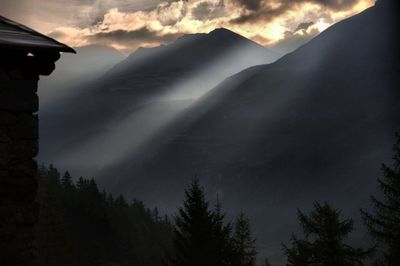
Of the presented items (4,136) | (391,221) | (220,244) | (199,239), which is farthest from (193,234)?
(4,136)

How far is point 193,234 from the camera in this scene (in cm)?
2038

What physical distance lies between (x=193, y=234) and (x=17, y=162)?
14.0m

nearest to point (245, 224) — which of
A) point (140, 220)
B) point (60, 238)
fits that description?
point (60, 238)

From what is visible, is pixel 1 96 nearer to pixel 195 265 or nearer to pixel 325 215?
pixel 195 265

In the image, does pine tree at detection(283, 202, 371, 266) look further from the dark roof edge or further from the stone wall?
the dark roof edge

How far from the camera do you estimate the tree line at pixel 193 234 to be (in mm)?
19531

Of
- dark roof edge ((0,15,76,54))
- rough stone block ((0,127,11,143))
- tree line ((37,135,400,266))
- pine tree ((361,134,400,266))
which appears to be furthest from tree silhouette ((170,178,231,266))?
rough stone block ((0,127,11,143))

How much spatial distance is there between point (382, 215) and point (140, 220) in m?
83.5

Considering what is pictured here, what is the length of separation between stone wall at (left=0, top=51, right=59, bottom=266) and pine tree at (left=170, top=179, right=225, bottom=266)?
13345 millimetres

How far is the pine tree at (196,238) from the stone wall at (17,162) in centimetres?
1335

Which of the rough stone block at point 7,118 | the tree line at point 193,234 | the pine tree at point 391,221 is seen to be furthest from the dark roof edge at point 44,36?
the pine tree at point 391,221

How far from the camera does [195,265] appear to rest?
19.6 metres

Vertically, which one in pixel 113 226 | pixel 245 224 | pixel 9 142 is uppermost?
pixel 113 226

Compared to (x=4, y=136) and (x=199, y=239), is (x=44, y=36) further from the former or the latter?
(x=199, y=239)
